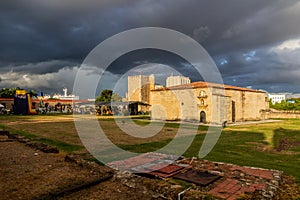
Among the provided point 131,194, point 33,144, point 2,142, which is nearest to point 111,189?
point 131,194

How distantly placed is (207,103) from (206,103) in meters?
0.15

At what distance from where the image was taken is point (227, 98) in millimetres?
29484

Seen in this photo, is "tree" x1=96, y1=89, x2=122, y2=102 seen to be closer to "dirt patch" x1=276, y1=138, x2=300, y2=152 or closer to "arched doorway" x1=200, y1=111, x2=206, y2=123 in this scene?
"arched doorway" x1=200, y1=111, x2=206, y2=123

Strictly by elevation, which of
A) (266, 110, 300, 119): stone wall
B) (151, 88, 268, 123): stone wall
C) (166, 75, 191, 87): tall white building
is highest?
(166, 75, 191, 87): tall white building

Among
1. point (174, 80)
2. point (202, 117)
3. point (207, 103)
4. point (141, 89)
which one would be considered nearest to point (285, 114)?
point (174, 80)

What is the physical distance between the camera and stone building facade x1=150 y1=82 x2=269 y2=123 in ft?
92.1

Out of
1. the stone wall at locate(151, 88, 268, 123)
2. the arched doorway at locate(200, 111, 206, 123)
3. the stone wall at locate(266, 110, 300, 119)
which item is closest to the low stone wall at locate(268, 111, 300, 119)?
the stone wall at locate(266, 110, 300, 119)

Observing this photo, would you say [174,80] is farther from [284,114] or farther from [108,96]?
[108,96]

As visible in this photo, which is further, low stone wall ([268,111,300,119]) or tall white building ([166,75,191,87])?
tall white building ([166,75,191,87])

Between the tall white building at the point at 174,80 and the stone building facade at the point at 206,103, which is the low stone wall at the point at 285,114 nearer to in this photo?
the stone building facade at the point at 206,103

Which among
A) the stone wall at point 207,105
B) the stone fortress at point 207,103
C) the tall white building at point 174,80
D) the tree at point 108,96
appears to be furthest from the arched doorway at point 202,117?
the tree at point 108,96

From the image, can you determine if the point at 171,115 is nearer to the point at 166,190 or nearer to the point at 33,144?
the point at 33,144

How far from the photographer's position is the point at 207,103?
92.5 feet

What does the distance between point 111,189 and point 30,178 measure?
219cm
